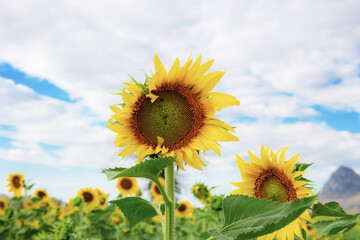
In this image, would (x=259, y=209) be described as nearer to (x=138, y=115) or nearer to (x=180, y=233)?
(x=138, y=115)

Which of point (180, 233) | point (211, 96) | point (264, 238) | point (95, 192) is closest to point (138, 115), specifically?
point (211, 96)

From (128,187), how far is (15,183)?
2.75 m

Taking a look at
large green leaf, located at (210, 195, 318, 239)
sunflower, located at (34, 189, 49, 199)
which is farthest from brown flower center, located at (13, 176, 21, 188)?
large green leaf, located at (210, 195, 318, 239)

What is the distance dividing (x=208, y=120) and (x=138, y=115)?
39 cm

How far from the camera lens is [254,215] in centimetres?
168

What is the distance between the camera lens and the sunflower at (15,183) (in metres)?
7.71

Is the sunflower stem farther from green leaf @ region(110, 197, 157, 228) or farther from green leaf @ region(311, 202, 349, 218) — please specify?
green leaf @ region(311, 202, 349, 218)

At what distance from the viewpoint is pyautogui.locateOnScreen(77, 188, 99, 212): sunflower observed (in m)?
6.96

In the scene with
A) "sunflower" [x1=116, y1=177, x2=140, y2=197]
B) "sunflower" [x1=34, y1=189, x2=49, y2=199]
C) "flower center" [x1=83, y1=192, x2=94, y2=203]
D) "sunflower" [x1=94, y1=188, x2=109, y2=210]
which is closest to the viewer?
"sunflower" [x1=116, y1=177, x2=140, y2=197]

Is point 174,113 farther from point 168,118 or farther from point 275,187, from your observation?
point 275,187

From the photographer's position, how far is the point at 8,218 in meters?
6.77

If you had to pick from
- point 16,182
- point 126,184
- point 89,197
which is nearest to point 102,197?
point 89,197

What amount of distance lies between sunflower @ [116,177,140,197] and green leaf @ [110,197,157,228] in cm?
500

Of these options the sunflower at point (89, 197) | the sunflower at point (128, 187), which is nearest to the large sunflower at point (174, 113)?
the sunflower at point (128, 187)
